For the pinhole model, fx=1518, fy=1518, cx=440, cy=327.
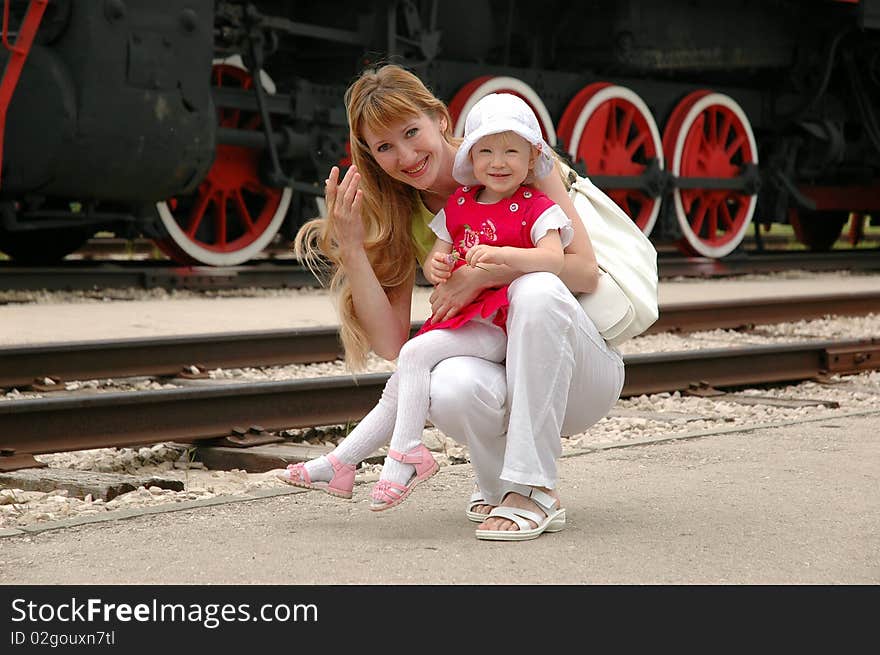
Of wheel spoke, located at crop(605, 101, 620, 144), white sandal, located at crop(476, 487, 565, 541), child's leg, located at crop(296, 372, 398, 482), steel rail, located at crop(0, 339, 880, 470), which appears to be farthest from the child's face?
wheel spoke, located at crop(605, 101, 620, 144)

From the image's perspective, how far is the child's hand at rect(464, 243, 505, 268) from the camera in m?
3.31

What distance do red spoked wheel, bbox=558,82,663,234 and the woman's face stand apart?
349 inches

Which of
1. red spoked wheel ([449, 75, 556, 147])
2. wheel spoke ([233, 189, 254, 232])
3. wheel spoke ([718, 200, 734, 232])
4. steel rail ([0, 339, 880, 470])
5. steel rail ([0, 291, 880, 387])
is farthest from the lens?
wheel spoke ([718, 200, 734, 232])

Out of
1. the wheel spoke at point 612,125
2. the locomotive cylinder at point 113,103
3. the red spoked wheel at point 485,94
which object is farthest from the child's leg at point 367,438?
the wheel spoke at point 612,125

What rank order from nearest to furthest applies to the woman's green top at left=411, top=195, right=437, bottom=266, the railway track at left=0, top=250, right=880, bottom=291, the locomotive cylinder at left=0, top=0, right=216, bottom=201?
1. the woman's green top at left=411, top=195, right=437, bottom=266
2. the locomotive cylinder at left=0, top=0, right=216, bottom=201
3. the railway track at left=0, top=250, right=880, bottom=291

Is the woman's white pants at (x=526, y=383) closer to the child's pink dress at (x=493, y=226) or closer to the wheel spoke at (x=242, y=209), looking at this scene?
the child's pink dress at (x=493, y=226)

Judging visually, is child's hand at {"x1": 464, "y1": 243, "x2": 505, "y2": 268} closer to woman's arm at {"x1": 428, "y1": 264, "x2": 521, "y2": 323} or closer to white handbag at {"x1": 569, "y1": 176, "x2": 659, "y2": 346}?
woman's arm at {"x1": 428, "y1": 264, "x2": 521, "y2": 323}

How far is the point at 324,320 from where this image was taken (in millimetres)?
8383

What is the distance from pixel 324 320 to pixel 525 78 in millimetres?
4908

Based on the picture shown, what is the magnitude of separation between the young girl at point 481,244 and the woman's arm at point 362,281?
0.46 ft

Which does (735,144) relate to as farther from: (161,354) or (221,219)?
(161,354)

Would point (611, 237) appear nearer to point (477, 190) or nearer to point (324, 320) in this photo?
point (477, 190)

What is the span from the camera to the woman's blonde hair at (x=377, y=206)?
11.3 feet

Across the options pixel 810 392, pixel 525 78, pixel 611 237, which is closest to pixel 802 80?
pixel 525 78
